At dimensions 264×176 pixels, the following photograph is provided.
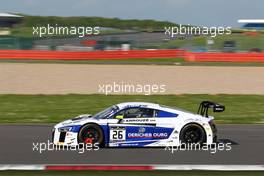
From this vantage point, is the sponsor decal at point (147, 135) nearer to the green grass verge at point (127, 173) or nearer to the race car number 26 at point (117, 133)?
the race car number 26 at point (117, 133)

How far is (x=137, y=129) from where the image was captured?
13.0m

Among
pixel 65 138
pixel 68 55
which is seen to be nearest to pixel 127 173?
pixel 65 138

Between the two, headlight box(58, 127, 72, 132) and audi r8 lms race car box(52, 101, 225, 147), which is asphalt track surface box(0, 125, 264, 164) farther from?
headlight box(58, 127, 72, 132)

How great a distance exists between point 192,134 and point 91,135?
2252mm

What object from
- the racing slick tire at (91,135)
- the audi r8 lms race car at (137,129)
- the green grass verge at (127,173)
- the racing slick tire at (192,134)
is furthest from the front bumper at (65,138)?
the green grass verge at (127,173)

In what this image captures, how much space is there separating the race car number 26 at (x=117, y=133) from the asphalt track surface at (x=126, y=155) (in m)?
0.26

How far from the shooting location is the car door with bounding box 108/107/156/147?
512 inches

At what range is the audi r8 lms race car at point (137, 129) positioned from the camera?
42.6 ft

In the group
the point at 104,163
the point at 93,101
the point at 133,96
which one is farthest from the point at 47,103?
the point at 104,163

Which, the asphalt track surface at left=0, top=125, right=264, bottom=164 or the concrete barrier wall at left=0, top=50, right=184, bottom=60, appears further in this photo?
the concrete barrier wall at left=0, top=50, right=184, bottom=60

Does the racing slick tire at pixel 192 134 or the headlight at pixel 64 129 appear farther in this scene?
the racing slick tire at pixel 192 134

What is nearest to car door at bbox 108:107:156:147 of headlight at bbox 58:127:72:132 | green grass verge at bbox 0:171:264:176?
headlight at bbox 58:127:72:132

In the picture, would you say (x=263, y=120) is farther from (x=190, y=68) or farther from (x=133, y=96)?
(x=190, y=68)

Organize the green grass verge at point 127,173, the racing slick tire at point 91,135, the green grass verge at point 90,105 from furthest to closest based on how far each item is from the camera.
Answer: the green grass verge at point 90,105 < the racing slick tire at point 91,135 < the green grass verge at point 127,173
